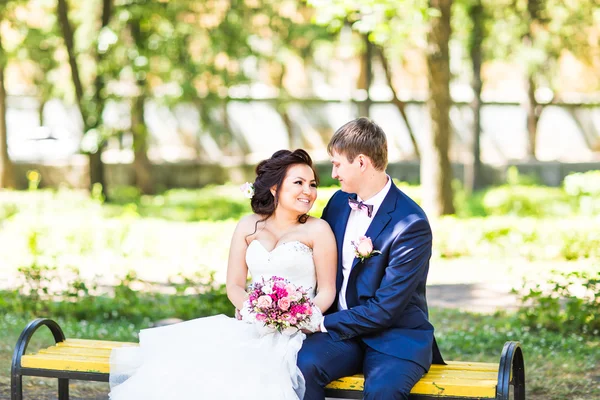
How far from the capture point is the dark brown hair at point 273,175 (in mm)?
4691

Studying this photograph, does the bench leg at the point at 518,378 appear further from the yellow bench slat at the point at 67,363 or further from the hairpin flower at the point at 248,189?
the yellow bench slat at the point at 67,363

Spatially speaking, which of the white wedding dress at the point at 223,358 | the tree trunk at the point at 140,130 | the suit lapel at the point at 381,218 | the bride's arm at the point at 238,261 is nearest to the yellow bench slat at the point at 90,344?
the white wedding dress at the point at 223,358

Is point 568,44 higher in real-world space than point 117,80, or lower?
higher

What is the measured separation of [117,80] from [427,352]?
12421 millimetres

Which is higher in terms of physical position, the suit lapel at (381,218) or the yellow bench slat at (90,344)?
the suit lapel at (381,218)

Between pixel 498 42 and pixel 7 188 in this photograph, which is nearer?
pixel 7 188

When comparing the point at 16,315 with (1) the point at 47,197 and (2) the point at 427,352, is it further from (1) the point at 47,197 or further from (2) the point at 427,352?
(1) the point at 47,197

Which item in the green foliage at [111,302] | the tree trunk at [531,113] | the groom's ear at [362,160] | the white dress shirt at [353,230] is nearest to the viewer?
the groom's ear at [362,160]

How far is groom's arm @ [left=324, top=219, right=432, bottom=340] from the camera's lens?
4312 mm

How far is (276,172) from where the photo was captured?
15.4 ft

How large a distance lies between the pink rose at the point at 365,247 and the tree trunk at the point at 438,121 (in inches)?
343

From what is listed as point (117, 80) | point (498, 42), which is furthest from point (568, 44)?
point (117, 80)

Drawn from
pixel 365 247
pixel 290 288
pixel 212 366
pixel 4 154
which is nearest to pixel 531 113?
pixel 4 154

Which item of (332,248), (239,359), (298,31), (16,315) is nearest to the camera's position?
(239,359)
